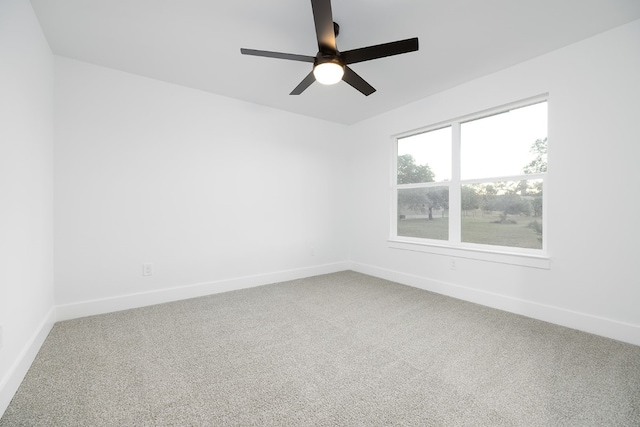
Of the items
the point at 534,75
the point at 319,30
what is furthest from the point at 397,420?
the point at 534,75

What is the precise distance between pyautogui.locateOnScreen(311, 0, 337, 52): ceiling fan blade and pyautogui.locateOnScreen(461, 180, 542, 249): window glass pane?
7.73ft

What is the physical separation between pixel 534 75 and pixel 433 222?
6.09 ft

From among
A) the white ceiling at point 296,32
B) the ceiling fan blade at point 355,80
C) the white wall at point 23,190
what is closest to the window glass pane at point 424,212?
the white ceiling at point 296,32

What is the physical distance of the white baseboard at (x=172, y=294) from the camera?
2.61 m

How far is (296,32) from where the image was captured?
2.19m

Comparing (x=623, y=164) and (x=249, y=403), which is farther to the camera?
(x=623, y=164)

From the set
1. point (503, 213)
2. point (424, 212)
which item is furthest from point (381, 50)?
point (424, 212)

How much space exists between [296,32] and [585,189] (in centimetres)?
276

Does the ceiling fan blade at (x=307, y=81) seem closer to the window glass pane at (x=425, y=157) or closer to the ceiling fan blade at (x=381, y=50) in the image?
the ceiling fan blade at (x=381, y=50)

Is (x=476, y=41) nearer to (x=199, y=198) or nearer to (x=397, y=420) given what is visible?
(x=397, y=420)

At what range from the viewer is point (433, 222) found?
3.65 meters

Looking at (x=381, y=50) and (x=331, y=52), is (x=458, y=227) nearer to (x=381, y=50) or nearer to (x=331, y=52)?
(x=381, y=50)

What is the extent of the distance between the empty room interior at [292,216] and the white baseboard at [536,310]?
2 centimetres

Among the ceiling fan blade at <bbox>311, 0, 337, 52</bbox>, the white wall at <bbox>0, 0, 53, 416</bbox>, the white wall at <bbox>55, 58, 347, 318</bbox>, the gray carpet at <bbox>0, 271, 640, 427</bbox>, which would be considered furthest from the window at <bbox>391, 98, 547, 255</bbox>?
the white wall at <bbox>0, 0, 53, 416</bbox>
